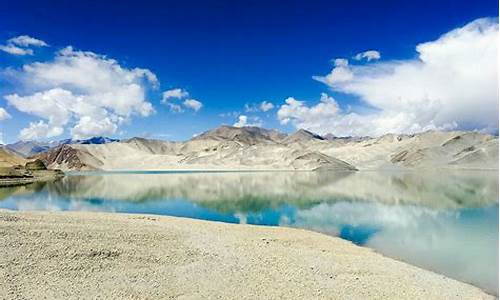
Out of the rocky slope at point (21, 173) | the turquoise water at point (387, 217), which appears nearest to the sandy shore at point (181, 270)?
the turquoise water at point (387, 217)

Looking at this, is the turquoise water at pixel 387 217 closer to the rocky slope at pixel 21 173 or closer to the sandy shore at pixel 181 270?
the sandy shore at pixel 181 270

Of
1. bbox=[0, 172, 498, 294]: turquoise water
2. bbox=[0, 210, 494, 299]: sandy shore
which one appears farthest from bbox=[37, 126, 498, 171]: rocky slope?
bbox=[0, 210, 494, 299]: sandy shore

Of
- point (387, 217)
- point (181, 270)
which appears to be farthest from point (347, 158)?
point (181, 270)

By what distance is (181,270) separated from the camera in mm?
14812

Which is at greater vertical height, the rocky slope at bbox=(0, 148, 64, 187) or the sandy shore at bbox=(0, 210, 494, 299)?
the rocky slope at bbox=(0, 148, 64, 187)

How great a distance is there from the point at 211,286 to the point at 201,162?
169 meters

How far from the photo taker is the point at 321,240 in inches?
920

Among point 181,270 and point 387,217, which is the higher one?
point 181,270

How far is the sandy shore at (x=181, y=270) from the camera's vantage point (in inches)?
512

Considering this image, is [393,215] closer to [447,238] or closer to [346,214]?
[346,214]

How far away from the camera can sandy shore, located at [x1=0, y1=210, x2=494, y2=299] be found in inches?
512

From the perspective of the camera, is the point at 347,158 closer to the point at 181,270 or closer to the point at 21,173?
the point at 21,173

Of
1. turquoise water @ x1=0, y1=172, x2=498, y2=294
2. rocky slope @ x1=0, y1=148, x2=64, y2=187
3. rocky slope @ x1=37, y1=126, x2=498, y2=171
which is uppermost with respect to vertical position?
rocky slope @ x1=37, y1=126, x2=498, y2=171

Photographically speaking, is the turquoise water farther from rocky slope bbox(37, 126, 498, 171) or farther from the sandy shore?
rocky slope bbox(37, 126, 498, 171)
